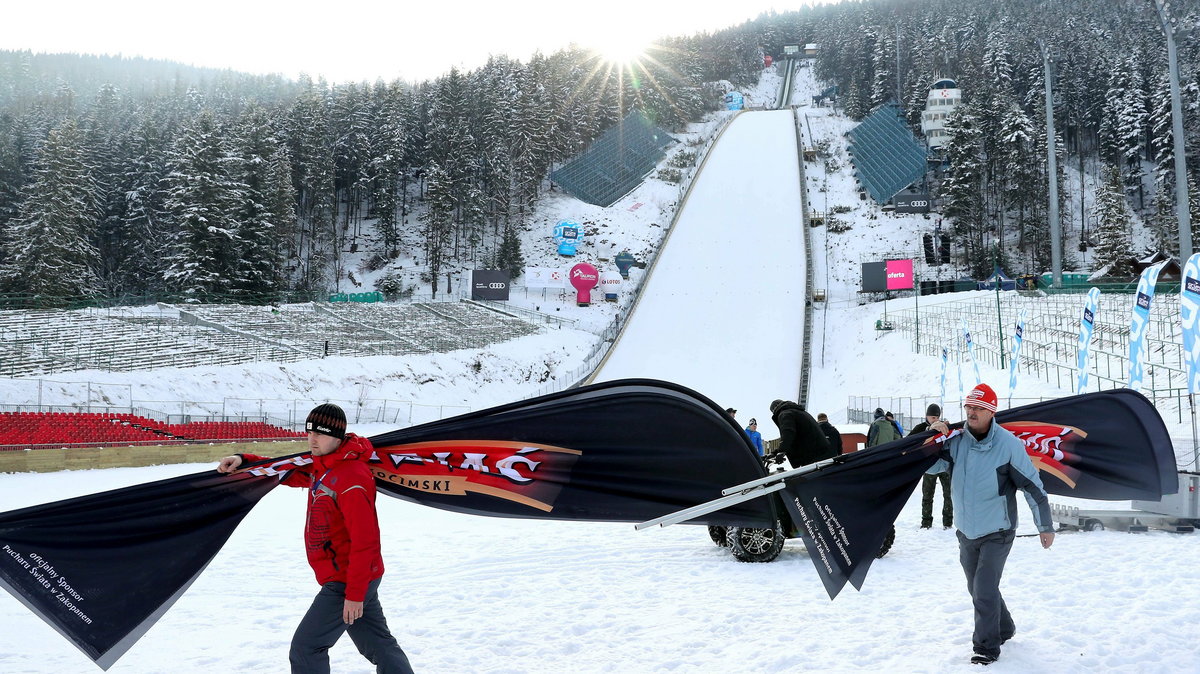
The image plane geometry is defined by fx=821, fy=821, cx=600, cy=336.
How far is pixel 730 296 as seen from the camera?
165ft

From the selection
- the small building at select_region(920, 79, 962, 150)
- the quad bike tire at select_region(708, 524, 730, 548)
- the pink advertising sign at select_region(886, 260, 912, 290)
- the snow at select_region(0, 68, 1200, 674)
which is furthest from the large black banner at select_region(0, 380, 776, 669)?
the small building at select_region(920, 79, 962, 150)

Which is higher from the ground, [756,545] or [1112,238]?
[1112,238]

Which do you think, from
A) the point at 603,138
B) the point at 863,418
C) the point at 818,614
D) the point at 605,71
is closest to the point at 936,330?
the point at 863,418

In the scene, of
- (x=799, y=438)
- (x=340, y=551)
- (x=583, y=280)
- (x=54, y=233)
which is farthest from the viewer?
(x=583, y=280)

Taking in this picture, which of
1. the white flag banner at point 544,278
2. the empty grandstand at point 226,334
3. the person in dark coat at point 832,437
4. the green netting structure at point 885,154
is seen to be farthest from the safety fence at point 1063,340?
the green netting structure at point 885,154

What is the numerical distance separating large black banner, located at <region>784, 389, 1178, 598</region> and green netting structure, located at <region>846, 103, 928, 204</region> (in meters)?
67.4

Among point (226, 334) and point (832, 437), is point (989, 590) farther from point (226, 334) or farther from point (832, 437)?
point (226, 334)

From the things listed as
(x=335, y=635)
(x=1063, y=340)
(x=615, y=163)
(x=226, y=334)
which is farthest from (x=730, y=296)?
(x=335, y=635)

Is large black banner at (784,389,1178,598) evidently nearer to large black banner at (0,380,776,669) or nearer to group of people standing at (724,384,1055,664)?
group of people standing at (724,384,1055,664)

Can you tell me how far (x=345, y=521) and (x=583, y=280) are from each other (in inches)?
1961

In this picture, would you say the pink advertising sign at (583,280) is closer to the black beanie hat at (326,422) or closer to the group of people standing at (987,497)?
the group of people standing at (987,497)

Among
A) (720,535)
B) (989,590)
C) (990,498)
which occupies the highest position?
(990,498)

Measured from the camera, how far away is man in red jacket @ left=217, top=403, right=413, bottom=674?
397cm

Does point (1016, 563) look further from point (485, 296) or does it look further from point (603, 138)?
point (603, 138)
